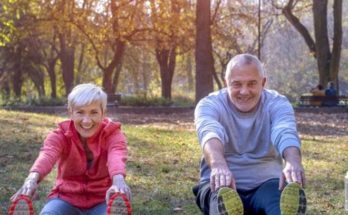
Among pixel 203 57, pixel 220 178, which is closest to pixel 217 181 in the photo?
pixel 220 178

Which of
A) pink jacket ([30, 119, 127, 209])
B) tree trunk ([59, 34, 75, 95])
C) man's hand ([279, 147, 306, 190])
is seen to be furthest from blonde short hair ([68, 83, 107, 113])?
tree trunk ([59, 34, 75, 95])

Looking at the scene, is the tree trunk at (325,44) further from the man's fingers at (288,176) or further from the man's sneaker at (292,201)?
the man's sneaker at (292,201)

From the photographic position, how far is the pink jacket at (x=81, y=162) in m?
4.29

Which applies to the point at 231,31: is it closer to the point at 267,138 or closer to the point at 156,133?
the point at 156,133

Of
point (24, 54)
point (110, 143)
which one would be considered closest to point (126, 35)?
point (24, 54)

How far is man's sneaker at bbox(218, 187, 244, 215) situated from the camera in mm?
3621

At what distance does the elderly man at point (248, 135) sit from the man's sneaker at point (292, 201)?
1.25 ft

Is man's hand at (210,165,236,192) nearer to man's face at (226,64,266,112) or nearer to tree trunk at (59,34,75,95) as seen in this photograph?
man's face at (226,64,266,112)

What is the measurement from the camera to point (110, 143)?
14.2ft

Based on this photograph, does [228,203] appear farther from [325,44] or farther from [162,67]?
[162,67]

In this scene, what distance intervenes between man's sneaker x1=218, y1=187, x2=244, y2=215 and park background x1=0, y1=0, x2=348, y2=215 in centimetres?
257

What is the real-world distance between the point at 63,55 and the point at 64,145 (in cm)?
3788

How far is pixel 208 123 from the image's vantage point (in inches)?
167

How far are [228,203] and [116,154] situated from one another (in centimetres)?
93
